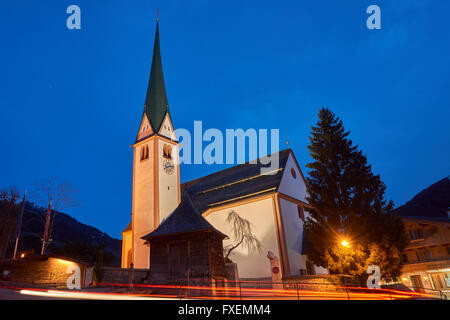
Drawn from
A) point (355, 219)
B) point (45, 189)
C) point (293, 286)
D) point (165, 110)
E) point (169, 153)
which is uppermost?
point (165, 110)

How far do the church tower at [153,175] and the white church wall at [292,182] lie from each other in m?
11.2


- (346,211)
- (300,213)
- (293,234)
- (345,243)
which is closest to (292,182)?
(300,213)

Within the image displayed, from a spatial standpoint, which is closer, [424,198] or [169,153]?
[169,153]

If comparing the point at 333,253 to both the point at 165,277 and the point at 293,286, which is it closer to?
the point at 293,286

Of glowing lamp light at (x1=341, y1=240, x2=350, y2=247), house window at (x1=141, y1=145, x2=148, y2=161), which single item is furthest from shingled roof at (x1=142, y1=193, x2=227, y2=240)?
house window at (x1=141, y1=145, x2=148, y2=161)

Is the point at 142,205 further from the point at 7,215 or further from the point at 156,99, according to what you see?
the point at 7,215

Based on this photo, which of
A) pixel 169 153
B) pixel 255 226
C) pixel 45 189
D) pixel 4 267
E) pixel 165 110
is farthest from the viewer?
pixel 165 110

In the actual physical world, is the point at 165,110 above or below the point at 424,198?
above

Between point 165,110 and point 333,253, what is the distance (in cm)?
2383

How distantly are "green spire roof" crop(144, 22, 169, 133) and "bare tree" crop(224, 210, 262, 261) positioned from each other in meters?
12.8

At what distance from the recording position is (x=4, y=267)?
21.1 metres

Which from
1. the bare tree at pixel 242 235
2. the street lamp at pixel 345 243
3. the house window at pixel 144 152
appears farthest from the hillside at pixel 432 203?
the house window at pixel 144 152
